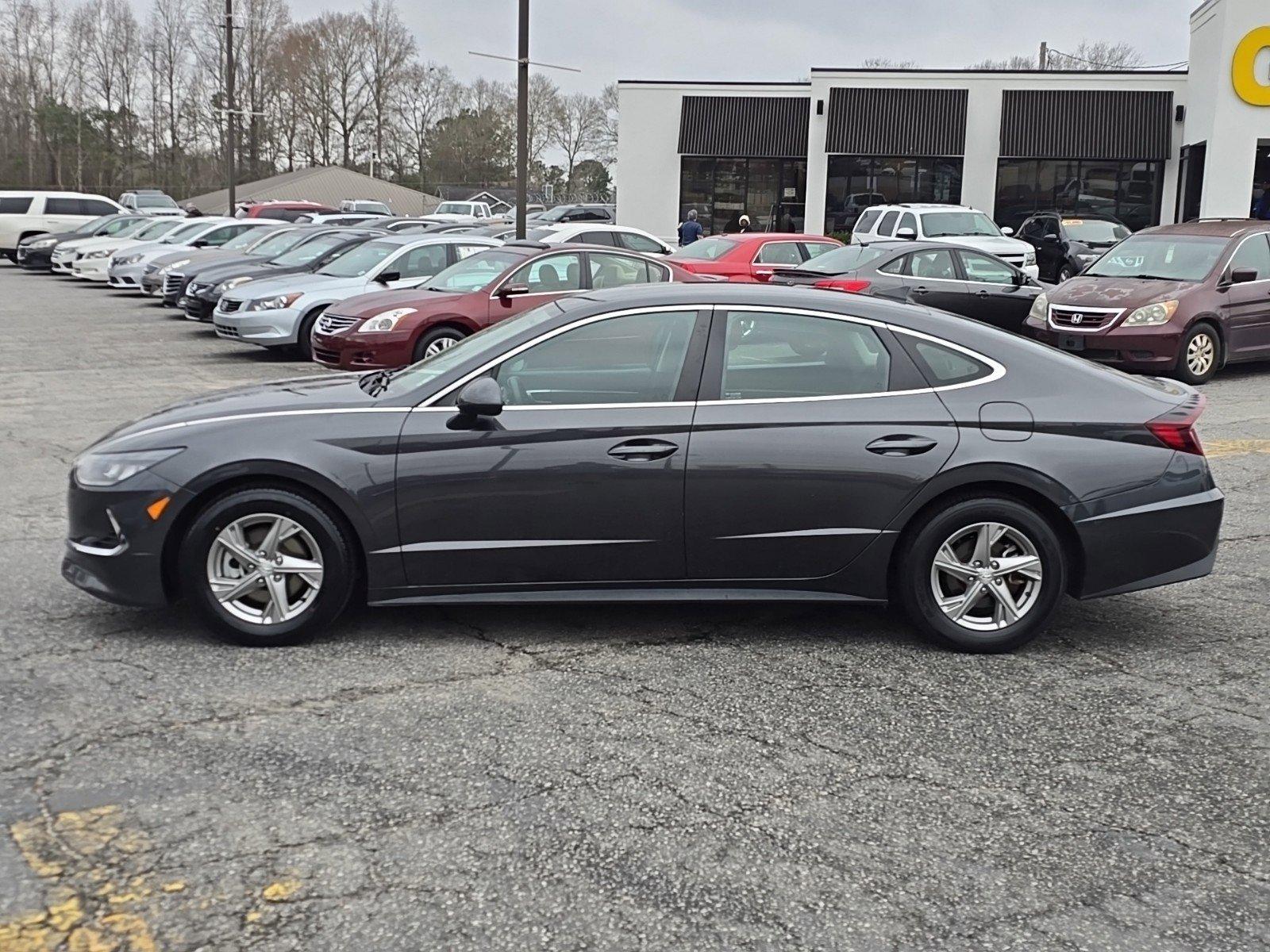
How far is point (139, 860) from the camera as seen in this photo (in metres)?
3.64

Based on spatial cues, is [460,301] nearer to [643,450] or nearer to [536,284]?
[536,284]

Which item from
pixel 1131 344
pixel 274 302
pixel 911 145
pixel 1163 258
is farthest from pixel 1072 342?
pixel 911 145

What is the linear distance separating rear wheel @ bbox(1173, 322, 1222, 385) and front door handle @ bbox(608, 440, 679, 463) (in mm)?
10324

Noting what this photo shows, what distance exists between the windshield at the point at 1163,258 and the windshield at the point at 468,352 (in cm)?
1092

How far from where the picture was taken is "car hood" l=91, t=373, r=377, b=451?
5.48 metres

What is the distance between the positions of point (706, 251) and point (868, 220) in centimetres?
712

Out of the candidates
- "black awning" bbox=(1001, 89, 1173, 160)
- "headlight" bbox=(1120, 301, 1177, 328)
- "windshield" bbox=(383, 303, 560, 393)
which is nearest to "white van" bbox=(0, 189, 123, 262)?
Answer: "black awning" bbox=(1001, 89, 1173, 160)

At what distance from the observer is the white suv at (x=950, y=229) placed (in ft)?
76.2

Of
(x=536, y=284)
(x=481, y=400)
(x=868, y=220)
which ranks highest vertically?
(x=868, y=220)

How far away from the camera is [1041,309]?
1516cm

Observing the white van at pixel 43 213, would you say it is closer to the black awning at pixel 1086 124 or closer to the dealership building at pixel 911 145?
the dealership building at pixel 911 145

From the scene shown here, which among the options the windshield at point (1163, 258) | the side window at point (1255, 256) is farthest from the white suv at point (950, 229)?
the side window at point (1255, 256)

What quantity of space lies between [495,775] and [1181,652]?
310 cm

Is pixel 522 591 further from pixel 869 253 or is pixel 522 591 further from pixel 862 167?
pixel 862 167
